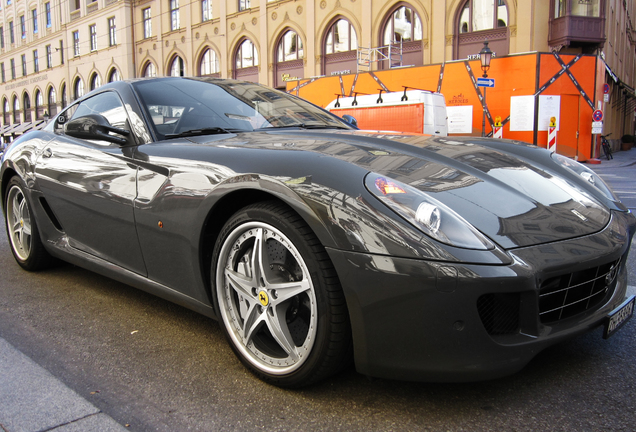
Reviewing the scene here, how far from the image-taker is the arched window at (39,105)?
47312mm

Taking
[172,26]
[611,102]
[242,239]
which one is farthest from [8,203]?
[172,26]

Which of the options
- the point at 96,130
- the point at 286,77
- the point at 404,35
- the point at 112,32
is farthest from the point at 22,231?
the point at 112,32

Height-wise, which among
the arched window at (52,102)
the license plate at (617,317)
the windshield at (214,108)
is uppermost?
the arched window at (52,102)

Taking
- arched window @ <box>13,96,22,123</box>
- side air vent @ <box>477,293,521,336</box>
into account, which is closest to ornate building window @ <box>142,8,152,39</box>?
arched window @ <box>13,96,22,123</box>

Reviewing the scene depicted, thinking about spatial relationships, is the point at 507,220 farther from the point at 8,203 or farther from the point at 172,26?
the point at 172,26

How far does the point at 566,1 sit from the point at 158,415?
21.9 meters

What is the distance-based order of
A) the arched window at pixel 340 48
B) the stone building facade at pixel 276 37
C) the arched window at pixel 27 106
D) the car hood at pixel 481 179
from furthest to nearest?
the arched window at pixel 27 106 → the arched window at pixel 340 48 → the stone building facade at pixel 276 37 → the car hood at pixel 481 179

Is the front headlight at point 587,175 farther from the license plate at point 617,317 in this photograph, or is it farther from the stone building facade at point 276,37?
the stone building facade at point 276,37

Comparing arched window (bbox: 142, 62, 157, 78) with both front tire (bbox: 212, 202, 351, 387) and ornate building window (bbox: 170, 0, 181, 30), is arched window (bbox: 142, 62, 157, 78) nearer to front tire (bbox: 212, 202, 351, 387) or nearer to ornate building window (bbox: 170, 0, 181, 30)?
ornate building window (bbox: 170, 0, 181, 30)

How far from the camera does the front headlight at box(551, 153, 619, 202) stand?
99.3 inches

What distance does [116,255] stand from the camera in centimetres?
275

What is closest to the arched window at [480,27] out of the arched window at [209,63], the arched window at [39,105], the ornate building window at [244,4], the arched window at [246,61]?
the arched window at [246,61]

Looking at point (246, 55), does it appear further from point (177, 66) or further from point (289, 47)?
point (177, 66)

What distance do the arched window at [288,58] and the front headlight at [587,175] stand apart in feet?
82.2
